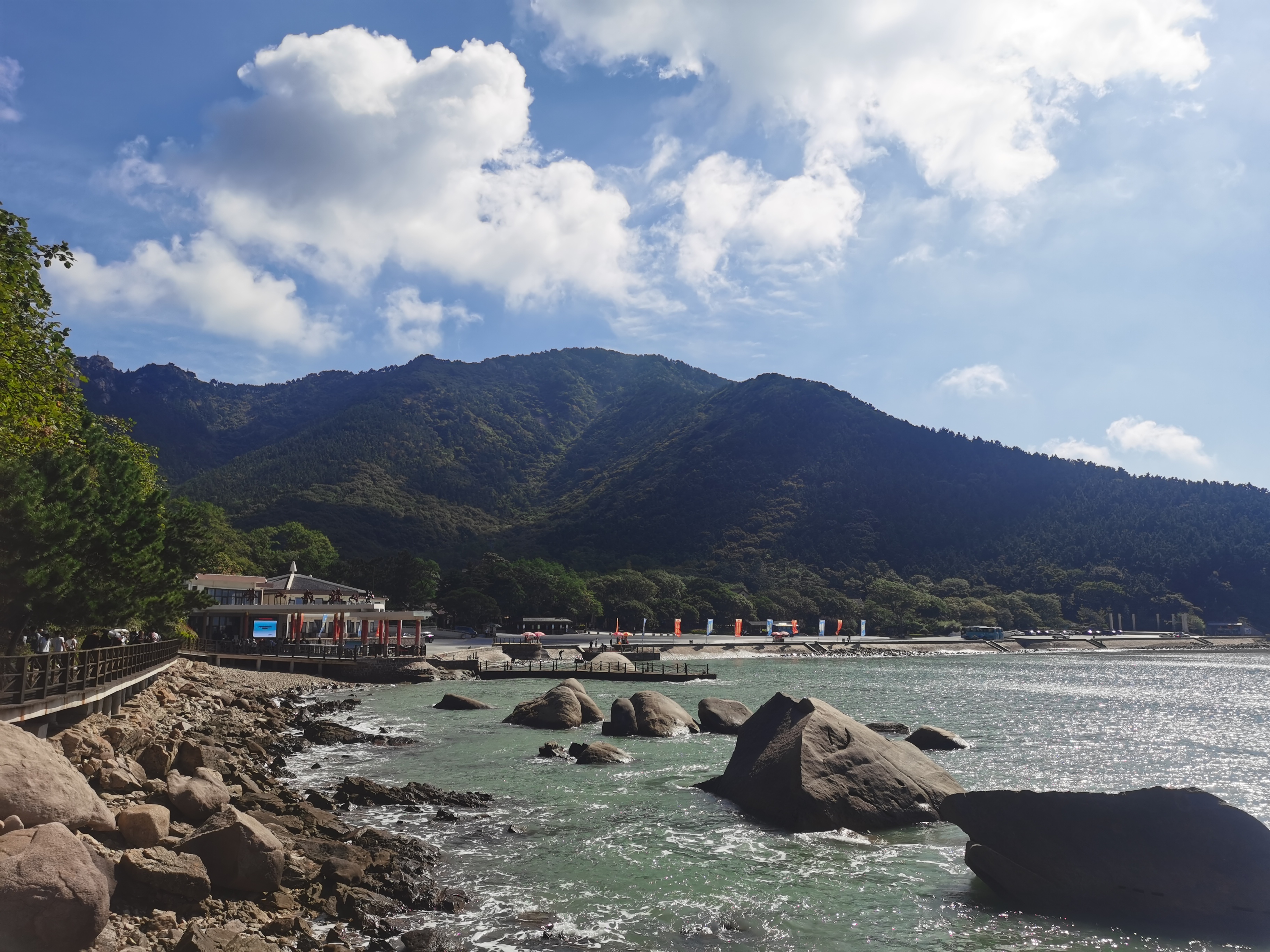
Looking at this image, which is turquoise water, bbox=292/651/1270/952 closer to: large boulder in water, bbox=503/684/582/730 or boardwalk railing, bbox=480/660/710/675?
large boulder in water, bbox=503/684/582/730

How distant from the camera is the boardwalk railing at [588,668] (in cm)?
6334

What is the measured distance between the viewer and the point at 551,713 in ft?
106

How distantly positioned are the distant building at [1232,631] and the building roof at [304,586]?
166 meters

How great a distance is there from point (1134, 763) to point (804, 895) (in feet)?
64.4

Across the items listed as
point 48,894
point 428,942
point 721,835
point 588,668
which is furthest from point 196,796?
point 588,668

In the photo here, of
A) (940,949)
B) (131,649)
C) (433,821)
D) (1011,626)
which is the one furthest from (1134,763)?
(1011,626)

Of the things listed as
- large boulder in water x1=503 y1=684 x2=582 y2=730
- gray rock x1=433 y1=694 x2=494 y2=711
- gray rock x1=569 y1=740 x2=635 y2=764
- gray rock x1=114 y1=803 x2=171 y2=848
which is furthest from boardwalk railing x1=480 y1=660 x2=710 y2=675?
gray rock x1=114 y1=803 x2=171 y2=848

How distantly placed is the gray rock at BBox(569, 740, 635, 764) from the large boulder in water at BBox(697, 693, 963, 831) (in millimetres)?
6409

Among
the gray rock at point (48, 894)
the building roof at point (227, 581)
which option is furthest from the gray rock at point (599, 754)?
the building roof at point (227, 581)

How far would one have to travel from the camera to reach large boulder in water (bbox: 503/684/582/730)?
32.0 m

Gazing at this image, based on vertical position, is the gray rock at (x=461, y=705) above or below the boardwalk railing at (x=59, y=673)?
below

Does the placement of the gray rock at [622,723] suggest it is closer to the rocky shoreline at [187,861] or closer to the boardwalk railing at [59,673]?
the rocky shoreline at [187,861]

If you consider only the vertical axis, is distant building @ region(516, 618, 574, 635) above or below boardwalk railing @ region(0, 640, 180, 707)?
below

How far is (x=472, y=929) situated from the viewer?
35.6ft
